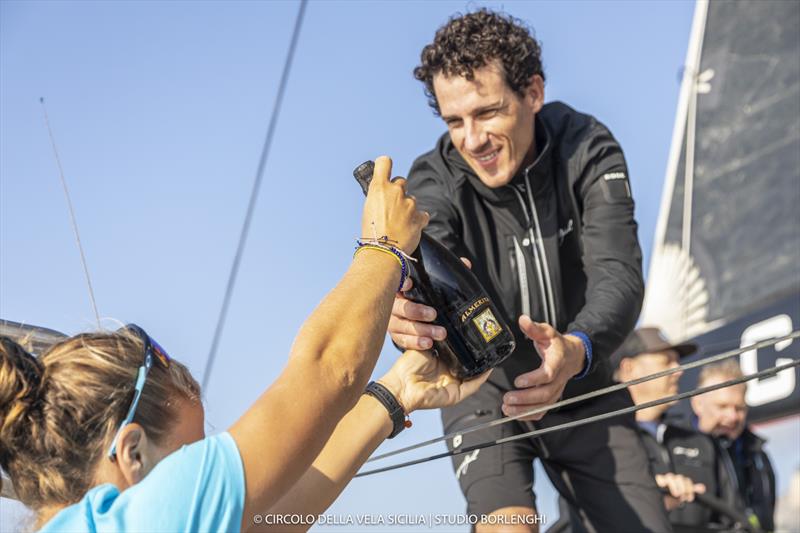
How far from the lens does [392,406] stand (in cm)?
192

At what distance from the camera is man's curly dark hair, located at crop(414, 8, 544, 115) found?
248 centimetres

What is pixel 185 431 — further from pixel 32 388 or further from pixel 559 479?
pixel 559 479

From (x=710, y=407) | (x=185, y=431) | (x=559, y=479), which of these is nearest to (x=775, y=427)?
(x=710, y=407)

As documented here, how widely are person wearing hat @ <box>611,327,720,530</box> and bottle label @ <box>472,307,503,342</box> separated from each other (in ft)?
5.43

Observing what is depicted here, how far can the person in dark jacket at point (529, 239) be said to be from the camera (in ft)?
7.87

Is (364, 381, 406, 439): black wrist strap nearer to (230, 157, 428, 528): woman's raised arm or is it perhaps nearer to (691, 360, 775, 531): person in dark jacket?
(230, 157, 428, 528): woman's raised arm

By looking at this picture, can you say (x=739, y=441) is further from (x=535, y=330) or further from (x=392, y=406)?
(x=392, y=406)

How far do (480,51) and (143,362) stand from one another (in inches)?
53.2

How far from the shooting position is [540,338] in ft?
6.98

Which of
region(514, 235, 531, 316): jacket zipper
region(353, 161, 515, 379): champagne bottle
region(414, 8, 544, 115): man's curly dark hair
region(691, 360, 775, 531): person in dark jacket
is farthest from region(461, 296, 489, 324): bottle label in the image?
region(691, 360, 775, 531): person in dark jacket

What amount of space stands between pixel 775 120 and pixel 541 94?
3.06 meters

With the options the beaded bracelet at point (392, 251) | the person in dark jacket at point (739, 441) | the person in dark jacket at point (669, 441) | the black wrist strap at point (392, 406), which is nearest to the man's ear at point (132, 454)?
the beaded bracelet at point (392, 251)

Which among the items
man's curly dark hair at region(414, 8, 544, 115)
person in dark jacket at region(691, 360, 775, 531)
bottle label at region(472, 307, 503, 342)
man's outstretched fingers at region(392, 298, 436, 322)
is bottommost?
person in dark jacket at region(691, 360, 775, 531)

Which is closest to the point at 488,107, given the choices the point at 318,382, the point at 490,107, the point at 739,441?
the point at 490,107
